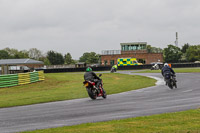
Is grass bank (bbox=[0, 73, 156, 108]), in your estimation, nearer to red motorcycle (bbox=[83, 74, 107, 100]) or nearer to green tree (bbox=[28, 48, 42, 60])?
red motorcycle (bbox=[83, 74, 107, 100])

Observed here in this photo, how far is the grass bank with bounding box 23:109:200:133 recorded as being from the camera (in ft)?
21.9

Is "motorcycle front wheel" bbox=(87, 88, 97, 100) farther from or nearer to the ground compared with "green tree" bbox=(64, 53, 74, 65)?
nearer to the ground

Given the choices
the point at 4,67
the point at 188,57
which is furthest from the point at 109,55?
the point at 188,57

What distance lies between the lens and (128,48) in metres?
84.6

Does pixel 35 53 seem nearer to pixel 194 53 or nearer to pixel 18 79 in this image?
pixel 194 53

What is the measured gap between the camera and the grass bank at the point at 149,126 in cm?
669

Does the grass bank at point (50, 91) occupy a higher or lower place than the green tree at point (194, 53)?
lower

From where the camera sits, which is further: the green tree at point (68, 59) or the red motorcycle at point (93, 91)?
the green tree at point (68, 59)

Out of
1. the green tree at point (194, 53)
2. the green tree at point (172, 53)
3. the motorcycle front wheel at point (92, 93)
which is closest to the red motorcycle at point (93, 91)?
the motorcycle front wheel at point (92, 93)

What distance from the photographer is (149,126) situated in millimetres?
7211

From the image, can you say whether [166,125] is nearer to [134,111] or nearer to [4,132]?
[134,111]

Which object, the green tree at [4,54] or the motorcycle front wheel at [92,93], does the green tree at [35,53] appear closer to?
the green tree at [4,54]

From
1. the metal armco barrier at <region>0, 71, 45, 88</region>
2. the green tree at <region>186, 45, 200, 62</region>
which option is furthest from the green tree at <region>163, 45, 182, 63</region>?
the metal armco barrier at <region>0, 71, 45, 88</region>

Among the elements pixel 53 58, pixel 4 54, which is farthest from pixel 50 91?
pixel 4 54
